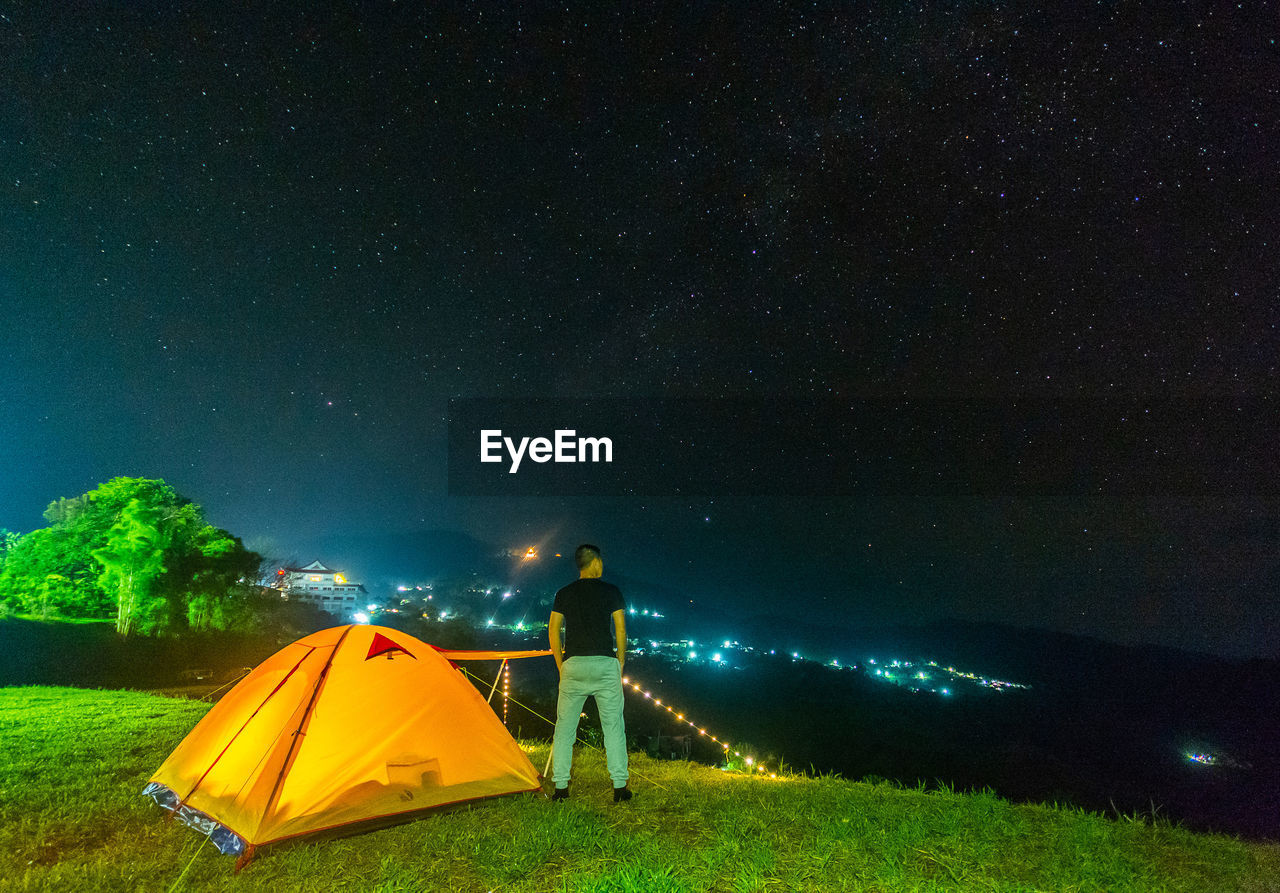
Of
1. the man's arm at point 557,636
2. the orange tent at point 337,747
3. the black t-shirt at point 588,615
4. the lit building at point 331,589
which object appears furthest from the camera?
the lit building at point 331,589

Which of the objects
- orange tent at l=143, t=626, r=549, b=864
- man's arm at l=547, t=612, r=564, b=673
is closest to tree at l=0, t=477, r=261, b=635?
→ orange tent at l=143, t=626, r=549, b=864

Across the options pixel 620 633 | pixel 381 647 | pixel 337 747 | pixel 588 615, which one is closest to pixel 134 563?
pixel 381 647

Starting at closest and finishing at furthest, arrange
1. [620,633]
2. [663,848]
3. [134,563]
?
[663,848] → [620,633] → [134,563]

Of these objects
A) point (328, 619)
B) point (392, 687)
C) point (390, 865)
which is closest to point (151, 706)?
point (392, 687)

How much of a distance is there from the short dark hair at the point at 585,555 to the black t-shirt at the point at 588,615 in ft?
0.66

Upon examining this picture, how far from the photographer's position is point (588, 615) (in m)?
6.03

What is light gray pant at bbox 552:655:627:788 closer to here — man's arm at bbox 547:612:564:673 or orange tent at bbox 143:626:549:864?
man's arm at bbox 547:612:564:673

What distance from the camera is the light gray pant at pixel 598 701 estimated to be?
19.2ft

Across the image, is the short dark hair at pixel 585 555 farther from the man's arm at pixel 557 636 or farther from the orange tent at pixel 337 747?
the orange tent at pixel 337 747

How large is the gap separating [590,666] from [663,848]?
1691mm

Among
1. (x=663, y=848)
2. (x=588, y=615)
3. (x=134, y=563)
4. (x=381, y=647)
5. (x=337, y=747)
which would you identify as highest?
(x=134, y=563)

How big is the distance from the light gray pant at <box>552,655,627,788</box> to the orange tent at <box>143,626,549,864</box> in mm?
877

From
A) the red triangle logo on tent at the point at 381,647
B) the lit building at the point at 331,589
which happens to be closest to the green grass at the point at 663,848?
the red triangle logo on tent at the point at 381,647

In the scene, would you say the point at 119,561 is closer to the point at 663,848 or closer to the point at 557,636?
the point at 557,636
